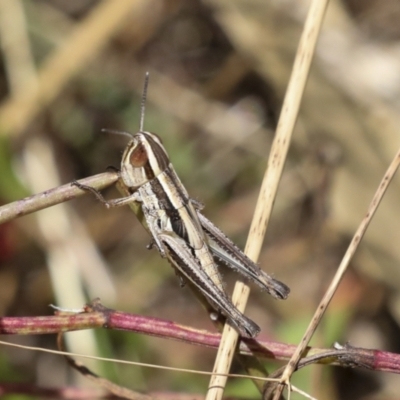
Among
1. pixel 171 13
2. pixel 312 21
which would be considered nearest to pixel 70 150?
pixel 171 13

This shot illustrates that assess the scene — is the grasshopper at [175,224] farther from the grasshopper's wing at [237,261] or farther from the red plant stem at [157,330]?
the red plant stem at [157,330]

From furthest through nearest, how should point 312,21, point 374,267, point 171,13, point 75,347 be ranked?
point 171,13 < point 374,267 < point 75,347 < point 312,21

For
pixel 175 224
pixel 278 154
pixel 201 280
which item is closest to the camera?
pixel 278 154

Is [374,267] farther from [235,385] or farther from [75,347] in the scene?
[75,347]

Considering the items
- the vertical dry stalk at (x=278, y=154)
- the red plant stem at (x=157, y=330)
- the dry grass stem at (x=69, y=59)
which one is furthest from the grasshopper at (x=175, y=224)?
the dry grass stem at (x=69, y=59)

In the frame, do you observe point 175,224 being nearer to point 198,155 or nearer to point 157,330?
point 157,330

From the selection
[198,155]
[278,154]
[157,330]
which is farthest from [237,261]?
[198,155]
